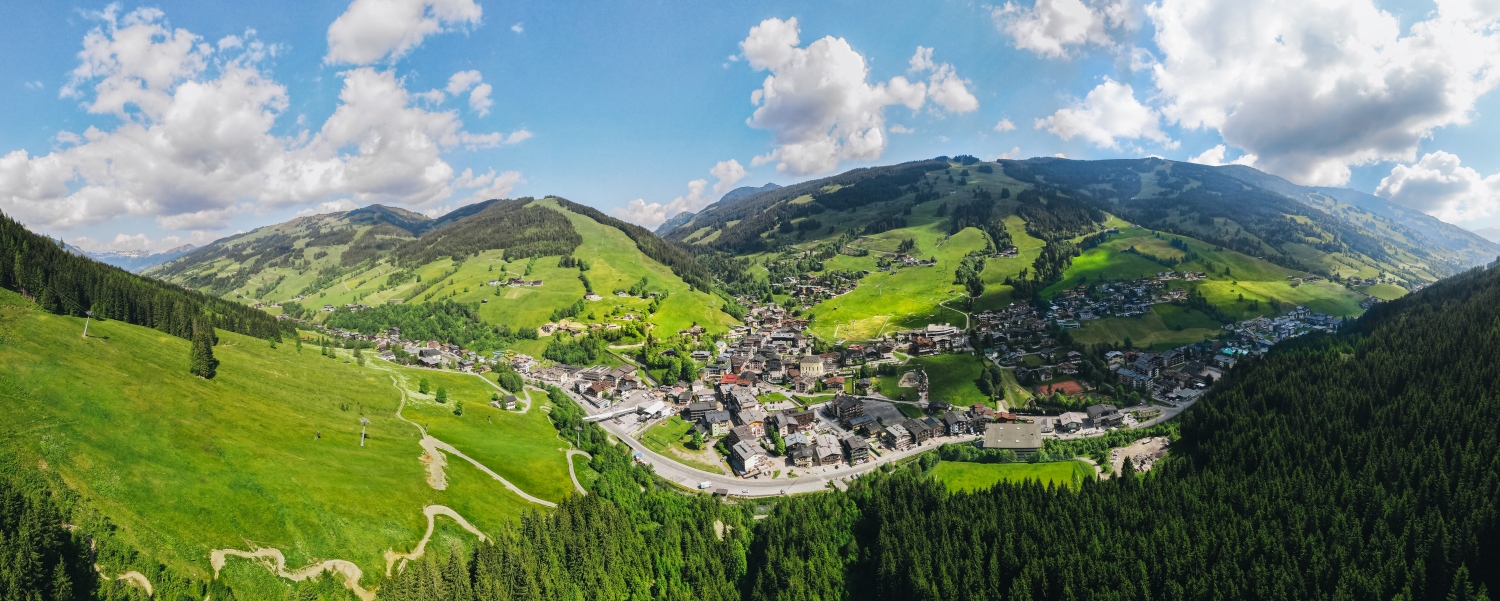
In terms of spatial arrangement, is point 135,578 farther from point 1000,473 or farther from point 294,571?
point 1000,473

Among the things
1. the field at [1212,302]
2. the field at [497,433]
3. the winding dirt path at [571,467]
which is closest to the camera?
the field at [497,433]

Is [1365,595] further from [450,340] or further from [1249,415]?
[450,340]

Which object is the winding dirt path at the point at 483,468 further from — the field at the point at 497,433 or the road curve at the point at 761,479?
the road curve at the point at 761,479

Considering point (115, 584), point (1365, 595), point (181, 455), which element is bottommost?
point (1365, 595)

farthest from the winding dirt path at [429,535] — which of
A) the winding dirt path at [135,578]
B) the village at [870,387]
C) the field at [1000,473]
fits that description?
the field at [1000,473]

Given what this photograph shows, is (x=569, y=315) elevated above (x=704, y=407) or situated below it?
above

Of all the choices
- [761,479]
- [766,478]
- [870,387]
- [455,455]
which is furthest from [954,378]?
[455,455]

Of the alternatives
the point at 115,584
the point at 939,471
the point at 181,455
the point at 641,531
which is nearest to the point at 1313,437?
the point at 939,471
